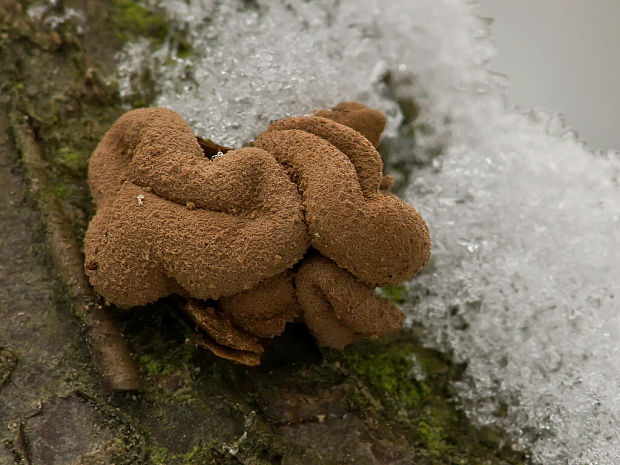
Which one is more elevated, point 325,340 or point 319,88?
point 319,88

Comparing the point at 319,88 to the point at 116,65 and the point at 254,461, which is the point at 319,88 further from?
the point at 254,461

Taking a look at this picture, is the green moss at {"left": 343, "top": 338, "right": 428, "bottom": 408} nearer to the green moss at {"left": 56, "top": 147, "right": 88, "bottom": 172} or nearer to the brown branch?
the brown branch

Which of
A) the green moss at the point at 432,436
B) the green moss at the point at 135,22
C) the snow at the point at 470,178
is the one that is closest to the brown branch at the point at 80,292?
the snow at the point at 470,178

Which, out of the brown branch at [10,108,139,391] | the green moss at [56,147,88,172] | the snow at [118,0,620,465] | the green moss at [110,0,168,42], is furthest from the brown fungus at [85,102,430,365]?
the green moss at [110,0,168,42]

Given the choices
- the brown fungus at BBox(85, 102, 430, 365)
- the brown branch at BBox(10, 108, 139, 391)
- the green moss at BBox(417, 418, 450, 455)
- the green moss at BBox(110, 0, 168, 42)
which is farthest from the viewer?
the green moss at BBox(110, 0, 168, 42)

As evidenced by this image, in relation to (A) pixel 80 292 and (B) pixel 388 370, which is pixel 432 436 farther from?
(A) pixel 80 292

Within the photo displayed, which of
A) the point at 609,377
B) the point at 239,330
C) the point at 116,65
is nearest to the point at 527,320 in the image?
the point at 609,377

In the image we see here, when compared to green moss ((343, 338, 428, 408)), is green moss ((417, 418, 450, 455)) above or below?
below
